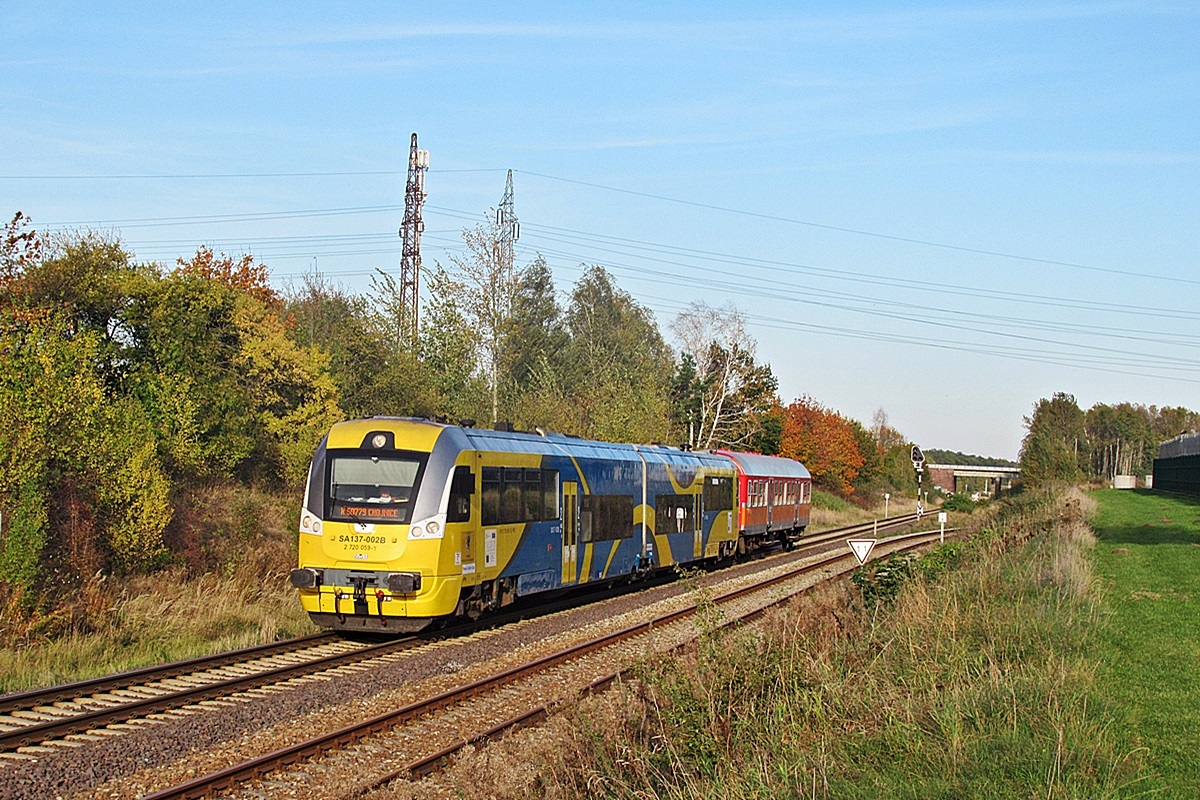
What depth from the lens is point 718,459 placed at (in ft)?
99.0

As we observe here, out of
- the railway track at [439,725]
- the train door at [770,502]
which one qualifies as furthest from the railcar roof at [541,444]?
the train door at [770,502]

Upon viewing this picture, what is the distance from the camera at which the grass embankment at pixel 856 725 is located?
7758mm

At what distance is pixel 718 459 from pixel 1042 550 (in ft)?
31.4

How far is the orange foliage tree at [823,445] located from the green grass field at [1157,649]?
42479mm

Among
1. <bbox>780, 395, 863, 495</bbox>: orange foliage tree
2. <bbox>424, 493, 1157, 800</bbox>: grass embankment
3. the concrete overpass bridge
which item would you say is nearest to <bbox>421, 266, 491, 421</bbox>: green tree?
<bbox>424, 493, 1157, 800</bbox>: grass embankment

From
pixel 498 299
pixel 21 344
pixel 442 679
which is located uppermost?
pixel 498 299

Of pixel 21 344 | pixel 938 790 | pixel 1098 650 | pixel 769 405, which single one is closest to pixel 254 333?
pixel 21 344

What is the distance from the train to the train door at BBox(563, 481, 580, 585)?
2cm

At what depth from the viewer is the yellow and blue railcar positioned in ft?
50.3

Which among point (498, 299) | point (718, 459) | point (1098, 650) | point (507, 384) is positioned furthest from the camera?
point (507, 384)

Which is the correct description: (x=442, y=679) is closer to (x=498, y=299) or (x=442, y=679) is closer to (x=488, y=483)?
(x=488, y=483)

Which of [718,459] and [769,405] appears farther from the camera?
[769,405]

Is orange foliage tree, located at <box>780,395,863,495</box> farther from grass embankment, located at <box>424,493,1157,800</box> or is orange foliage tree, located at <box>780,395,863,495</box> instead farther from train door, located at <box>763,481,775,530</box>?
grass embankment, located at <box>424,493,1157,800</box>

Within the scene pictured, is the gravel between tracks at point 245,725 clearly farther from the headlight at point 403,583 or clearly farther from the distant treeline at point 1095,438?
the distant treeline at point 1095,438
